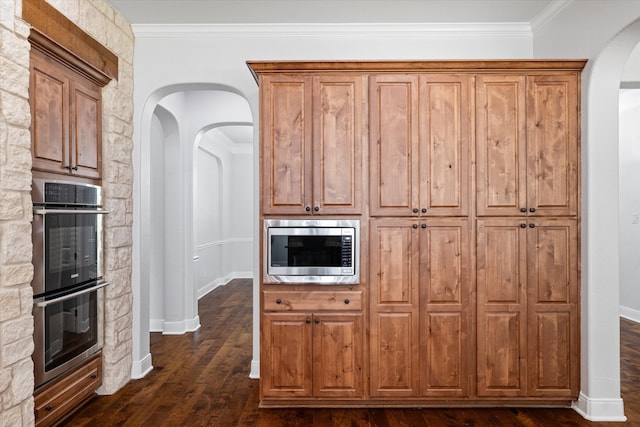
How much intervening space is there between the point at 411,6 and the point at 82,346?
135 inches

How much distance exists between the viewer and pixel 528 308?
3012 millimetres

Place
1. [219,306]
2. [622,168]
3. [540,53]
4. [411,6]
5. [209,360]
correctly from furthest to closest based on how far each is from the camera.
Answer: [219,306]
[622,168]
[209,360]
[540,53]
[411,6]

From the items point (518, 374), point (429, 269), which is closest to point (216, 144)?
point (429, 269)

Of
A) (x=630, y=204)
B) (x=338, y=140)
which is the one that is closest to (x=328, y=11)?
(x=338, y=140)

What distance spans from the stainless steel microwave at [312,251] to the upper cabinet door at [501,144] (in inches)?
37.7

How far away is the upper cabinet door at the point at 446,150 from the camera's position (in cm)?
302

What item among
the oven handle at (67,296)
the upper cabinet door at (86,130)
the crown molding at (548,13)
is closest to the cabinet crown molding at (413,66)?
the crown molding at (548,13)

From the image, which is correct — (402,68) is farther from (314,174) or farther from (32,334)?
(32,334)

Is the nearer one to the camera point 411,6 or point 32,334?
point 32,334

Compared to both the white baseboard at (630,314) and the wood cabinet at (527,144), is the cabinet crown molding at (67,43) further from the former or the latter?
the white baseboard at (630,314)

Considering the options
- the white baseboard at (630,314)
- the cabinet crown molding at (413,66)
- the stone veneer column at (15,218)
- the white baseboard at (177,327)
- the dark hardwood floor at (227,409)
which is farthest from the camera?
the white baseboard at (630,314)

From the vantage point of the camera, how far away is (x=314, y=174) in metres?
3.02

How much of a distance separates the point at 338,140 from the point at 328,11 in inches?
44.6

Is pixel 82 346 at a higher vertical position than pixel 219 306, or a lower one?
higher
